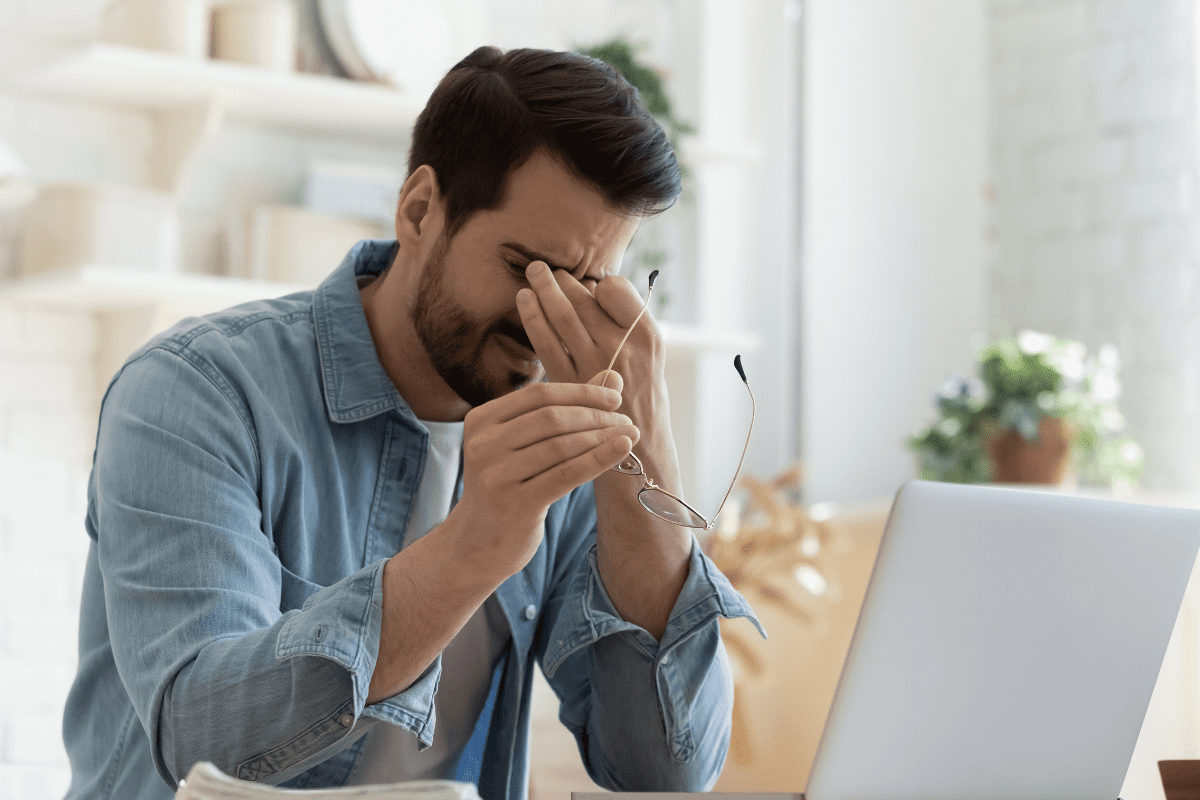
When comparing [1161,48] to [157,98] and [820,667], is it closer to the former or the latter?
[820,667]

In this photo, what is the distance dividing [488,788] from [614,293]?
492 mm

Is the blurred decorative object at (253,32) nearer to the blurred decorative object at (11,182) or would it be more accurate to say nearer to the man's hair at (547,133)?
the blurred decorative object at (11,182)

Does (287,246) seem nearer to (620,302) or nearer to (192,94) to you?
(192,94)

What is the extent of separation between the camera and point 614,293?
993 mm

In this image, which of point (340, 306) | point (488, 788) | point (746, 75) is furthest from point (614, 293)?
point (746, 75)

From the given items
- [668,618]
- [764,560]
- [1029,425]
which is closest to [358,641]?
[668,618]

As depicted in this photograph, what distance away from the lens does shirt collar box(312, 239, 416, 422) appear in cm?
102

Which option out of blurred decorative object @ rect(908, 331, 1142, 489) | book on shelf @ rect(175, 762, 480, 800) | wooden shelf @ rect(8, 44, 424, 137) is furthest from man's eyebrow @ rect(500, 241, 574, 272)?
blurred decorative object @ rect(908, 331, 1142, 489)

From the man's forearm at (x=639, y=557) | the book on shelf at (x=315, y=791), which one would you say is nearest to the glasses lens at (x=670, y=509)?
the man's forearm at (x=639, y=557)

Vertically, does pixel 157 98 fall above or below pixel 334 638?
above

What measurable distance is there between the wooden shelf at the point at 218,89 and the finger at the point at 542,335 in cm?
102

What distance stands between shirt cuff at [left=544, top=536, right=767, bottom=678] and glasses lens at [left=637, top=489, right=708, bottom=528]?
5cm

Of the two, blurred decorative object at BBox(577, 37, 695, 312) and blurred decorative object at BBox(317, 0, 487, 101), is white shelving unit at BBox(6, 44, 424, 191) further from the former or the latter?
blurred decorative object at BBox(577, 37, 695, 312)

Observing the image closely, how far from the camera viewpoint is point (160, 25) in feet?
5.77
